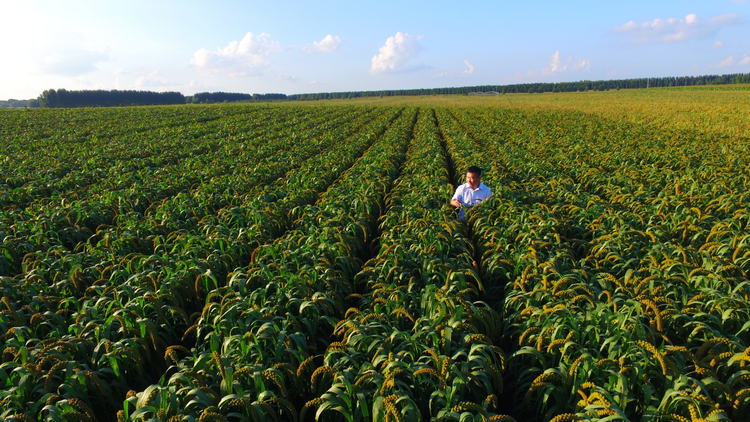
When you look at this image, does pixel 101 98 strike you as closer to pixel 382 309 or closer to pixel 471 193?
pixel 471 193

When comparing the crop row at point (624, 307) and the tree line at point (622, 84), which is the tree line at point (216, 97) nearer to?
the tree line at point (622, 84)

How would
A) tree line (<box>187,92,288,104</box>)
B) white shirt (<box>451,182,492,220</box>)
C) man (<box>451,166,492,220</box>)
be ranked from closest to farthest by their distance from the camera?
man (<box>451,166,492,220</box>)
white shirt (<box>451,182,492,220</box>)
tree line (<box>187,92,288,104</box>)

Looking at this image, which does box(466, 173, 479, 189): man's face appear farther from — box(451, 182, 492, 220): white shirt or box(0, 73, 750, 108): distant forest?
box(0, 73, 750, 108): distant forest

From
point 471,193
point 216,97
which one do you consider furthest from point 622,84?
point 471,193

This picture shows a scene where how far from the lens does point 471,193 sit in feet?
28.6

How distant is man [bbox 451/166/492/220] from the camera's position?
8438mm

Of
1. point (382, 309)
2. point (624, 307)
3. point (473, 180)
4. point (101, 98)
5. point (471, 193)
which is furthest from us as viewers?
point (101, 98)

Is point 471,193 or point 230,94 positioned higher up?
point 230,94

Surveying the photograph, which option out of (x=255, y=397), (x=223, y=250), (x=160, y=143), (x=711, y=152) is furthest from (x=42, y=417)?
(x=160, y=143)

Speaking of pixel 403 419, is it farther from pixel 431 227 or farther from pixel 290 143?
pixel 290 143

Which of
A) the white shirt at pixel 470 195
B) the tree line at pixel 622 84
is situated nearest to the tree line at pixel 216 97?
the tree line at pixel 622 84

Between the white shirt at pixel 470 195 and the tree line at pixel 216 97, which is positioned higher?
the tree line at pixel 216 97

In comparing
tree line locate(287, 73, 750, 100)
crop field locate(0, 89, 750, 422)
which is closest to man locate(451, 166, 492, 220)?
crop field locate(0, 89, 750, 422)

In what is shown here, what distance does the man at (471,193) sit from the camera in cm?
844
